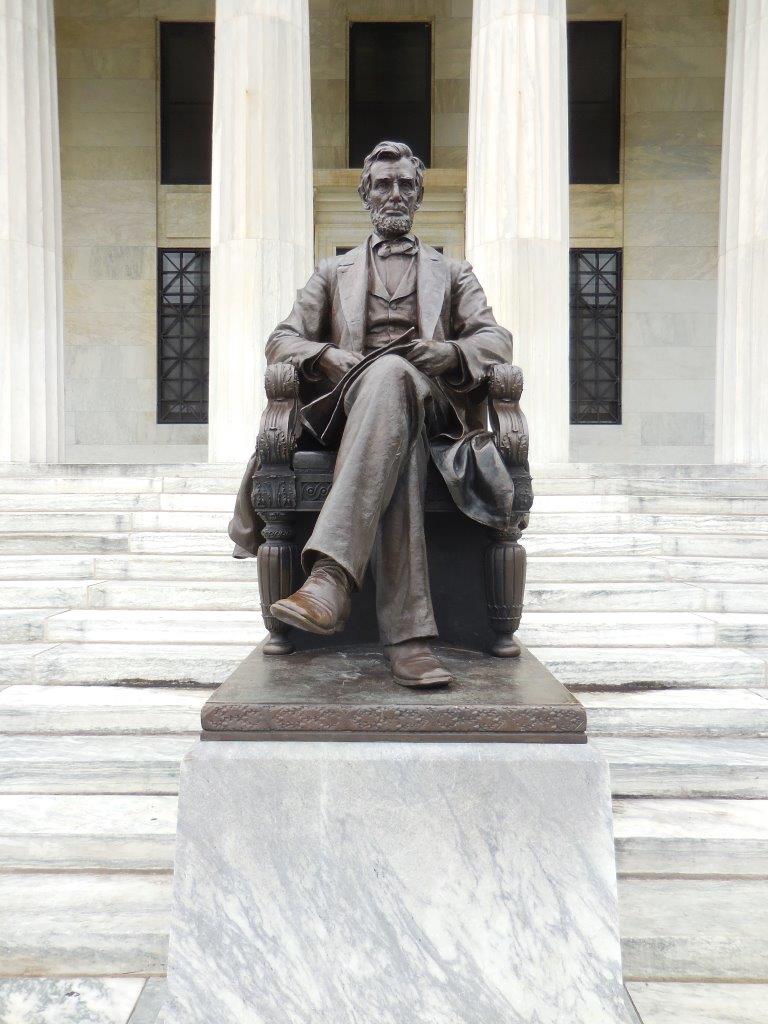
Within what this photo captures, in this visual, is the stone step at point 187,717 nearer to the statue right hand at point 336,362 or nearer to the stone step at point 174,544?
the statue right hand at point 336,362

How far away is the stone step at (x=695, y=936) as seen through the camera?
8.57ft

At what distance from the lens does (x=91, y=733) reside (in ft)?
13.1

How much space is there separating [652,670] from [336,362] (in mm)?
2561

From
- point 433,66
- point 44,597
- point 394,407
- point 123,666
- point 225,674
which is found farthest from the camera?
point 433,66

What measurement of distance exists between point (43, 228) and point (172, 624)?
729 centimetres

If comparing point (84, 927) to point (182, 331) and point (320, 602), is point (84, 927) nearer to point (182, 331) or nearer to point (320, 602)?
point (320, 602)

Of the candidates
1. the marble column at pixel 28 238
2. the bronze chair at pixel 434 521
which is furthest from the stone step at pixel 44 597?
the marble column at pixel 28 238

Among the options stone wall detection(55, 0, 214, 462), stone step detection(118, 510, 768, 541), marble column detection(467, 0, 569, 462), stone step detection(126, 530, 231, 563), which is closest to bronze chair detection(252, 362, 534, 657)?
stone step detection(126, 530, 231, 563)

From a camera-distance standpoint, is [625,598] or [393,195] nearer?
[393,195]

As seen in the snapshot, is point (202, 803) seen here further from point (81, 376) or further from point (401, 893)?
point (81, 376)

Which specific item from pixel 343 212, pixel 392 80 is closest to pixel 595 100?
pixel 392 80

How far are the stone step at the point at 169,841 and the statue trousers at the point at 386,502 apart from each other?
3.93 feet

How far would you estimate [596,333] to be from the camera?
584 inches

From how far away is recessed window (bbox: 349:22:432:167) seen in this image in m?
14.5
